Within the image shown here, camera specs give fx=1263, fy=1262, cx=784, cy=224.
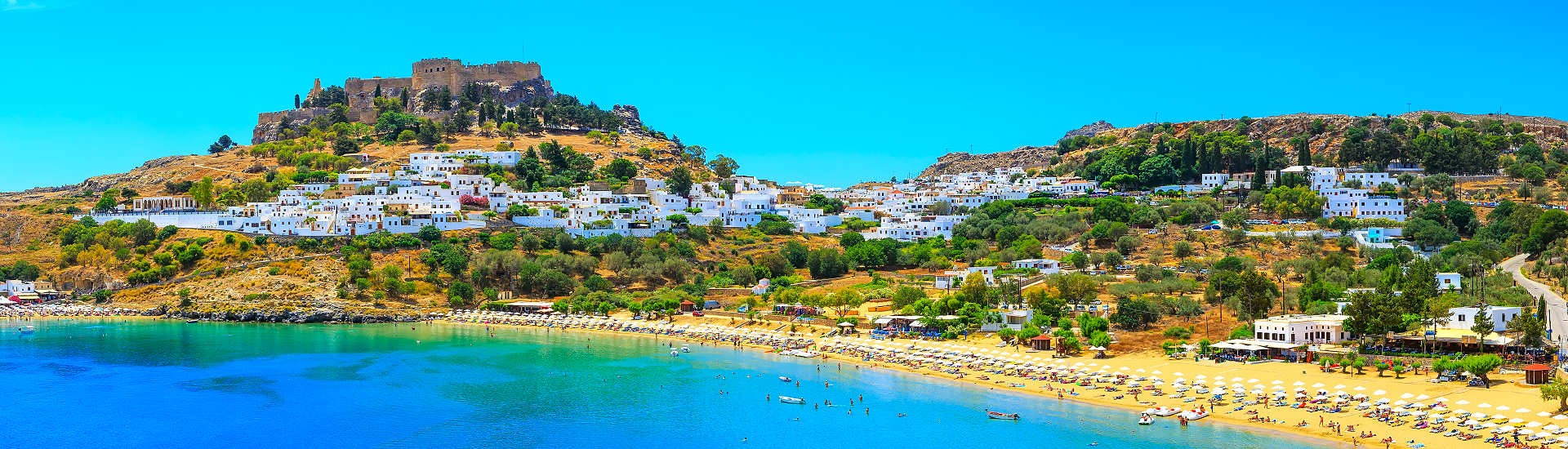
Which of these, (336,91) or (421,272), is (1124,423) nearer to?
(421,272)

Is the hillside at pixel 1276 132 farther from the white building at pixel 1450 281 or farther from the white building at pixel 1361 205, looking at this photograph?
the white building at pixel 1450 281

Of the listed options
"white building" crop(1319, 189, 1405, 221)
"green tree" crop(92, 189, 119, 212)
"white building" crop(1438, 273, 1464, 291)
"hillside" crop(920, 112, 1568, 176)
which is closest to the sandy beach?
"white building" crop(1438, 273, 1464, 291)

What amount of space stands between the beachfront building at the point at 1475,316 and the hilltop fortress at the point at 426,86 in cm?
7165

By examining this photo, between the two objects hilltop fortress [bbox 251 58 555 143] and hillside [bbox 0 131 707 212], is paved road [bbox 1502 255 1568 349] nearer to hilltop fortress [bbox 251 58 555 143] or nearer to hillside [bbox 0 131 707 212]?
hillside [bbox 0 131 707 212]

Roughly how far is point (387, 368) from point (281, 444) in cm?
1043

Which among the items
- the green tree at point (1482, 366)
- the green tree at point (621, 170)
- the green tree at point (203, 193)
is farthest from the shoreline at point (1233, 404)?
the green tree at point (203, 193)

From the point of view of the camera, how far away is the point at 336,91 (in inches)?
3748

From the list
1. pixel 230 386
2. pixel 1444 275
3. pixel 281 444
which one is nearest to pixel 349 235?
pixel 230 386

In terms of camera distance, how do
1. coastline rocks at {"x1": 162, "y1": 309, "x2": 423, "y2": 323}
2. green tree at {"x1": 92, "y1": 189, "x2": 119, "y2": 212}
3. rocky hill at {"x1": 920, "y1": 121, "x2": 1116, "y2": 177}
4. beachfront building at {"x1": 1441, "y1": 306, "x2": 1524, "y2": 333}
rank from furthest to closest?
rocky hill at {"x1": 920, "y1": 121, "x2": 1116, "y2": 177}
green tree at {"x1": 92, "y1": 189, "x2": 119, "y2": 212}
coastline rocks at {"x1": 162, "y1": 309, "x2": 423, "y2": 323}
beachfront building at {"x1": 1441, "y1": 306, "x2": 1524, "y2": 333}

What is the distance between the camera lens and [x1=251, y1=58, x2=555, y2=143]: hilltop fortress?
92500mm

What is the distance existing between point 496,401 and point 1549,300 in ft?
109

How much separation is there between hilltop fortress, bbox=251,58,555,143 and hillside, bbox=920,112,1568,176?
38425 mm

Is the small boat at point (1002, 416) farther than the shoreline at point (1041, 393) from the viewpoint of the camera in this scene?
Yes

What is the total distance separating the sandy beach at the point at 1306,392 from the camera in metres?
26.8
